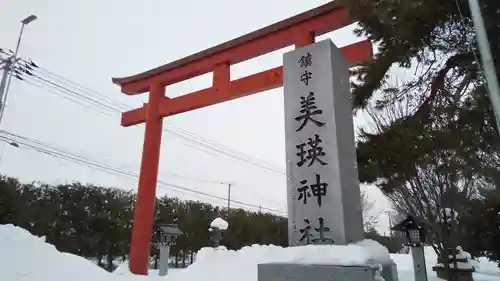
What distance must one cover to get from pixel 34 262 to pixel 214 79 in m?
4.77

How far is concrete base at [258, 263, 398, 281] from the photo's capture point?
2.34 m

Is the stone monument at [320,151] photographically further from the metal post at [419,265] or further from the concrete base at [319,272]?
the metal post at [419,265]

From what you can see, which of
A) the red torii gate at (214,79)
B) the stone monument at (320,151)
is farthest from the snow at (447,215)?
the stone monument at (320,151)

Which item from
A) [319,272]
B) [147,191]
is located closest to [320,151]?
[319,272]

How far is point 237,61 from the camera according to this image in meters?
7.54

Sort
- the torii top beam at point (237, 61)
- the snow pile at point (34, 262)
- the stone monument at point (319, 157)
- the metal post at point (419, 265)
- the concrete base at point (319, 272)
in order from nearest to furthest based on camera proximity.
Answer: the concrete base at point (319, 272) < the stone monument at point (319, 157) < the snow pile at point (34, 262) < the torii top beam at point (237, 61) < the metal post at point (419, 265)

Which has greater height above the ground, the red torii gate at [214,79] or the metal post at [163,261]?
the red torii gate at [214,79]

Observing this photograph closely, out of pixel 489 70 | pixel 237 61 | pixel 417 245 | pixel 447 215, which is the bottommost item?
pixel 417 245

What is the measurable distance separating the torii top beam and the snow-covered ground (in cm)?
330

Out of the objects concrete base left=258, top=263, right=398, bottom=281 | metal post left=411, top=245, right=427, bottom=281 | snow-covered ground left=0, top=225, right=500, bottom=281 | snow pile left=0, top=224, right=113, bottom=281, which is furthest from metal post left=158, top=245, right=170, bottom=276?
concrete base left=258, top=263, right=398, bottom=281

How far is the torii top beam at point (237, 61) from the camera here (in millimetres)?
6277

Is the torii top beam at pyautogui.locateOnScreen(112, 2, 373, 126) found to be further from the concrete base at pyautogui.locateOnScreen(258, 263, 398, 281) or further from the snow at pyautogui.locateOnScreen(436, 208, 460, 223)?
the snow at pyautogui.locateOnScreen(436, 208, 460, 223)

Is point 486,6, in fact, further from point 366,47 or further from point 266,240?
point 266,240

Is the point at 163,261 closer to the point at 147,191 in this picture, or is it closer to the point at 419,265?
the point at 147,191
